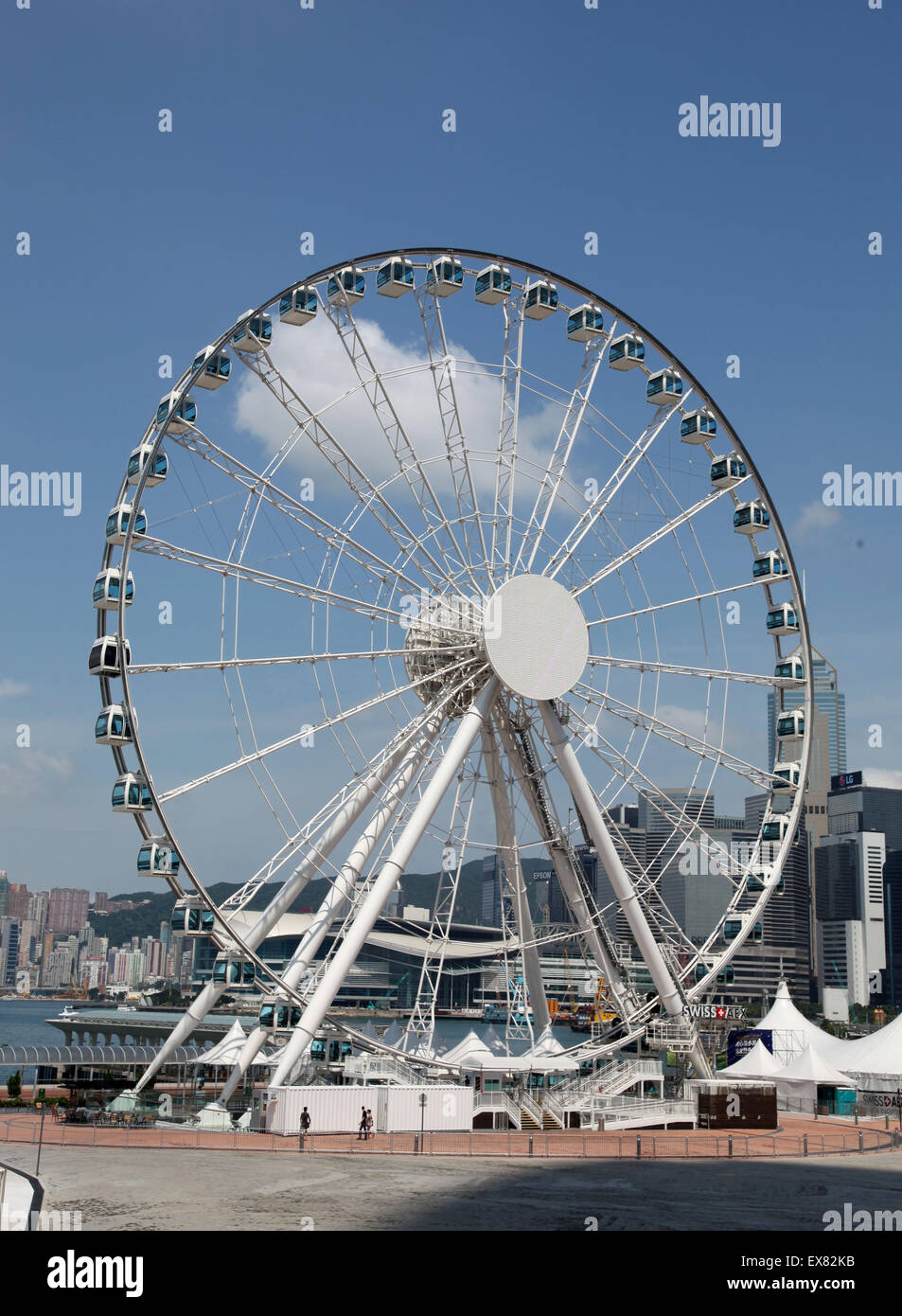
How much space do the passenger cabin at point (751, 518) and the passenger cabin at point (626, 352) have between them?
7.74m

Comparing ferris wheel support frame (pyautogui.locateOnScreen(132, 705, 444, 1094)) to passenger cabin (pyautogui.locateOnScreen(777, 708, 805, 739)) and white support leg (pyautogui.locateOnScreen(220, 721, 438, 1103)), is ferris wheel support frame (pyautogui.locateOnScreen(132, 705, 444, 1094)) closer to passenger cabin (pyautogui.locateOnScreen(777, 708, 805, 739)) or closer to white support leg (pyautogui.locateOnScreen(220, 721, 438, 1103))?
white support leg (pyautogui.locateOnScreen(220, 721, 438, 1103))

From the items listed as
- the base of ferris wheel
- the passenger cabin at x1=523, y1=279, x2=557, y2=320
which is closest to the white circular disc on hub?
the passenger cabin at x1=523, y1=279, x2=557, y2=320

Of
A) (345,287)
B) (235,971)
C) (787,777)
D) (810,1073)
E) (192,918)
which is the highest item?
(345,287)

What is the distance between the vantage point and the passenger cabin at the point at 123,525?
46625 millimetres

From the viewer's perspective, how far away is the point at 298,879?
49750 mm

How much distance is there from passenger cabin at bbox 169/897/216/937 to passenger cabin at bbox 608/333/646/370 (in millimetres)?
27890

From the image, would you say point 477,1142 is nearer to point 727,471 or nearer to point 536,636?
point 536,636

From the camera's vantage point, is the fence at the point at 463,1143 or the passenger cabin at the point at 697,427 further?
the passenger cabin at the point at 697,427

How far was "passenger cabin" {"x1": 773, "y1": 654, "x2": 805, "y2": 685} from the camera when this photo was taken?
58.2 meters

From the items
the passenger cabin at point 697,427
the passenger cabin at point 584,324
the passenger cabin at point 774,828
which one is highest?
the passenger cabin at point 584,324

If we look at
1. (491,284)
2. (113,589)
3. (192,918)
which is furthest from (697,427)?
(192,918)

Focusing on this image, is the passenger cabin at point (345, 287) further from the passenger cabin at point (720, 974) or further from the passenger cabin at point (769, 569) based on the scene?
the passenger cabin at point (720, 974)

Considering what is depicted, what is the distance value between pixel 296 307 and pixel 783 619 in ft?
79.1


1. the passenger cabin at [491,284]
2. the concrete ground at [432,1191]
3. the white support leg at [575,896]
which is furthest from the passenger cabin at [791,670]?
the concrete ground at [432,1191]
